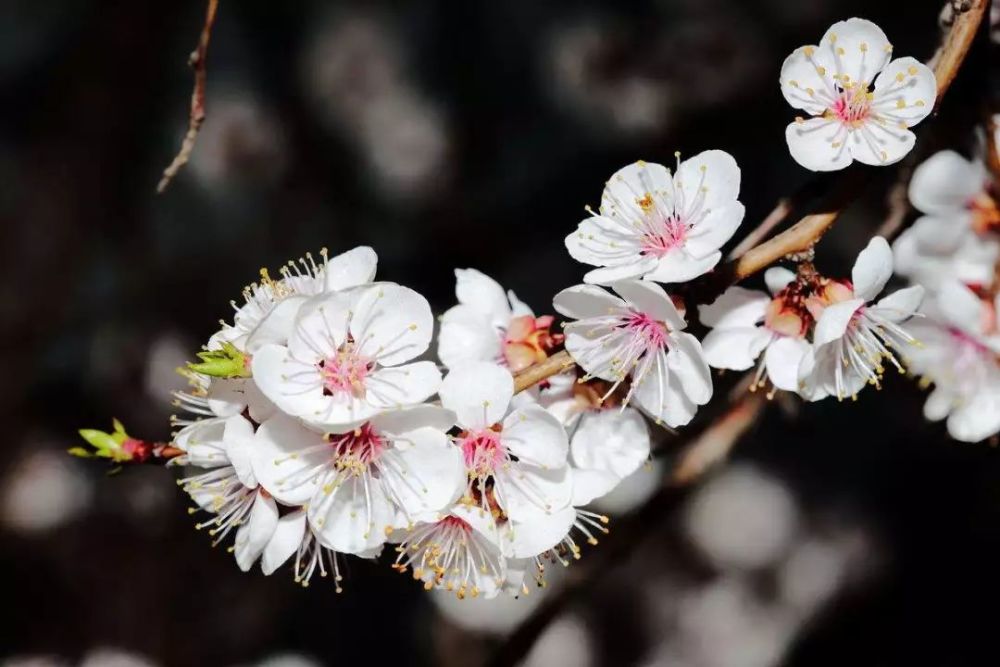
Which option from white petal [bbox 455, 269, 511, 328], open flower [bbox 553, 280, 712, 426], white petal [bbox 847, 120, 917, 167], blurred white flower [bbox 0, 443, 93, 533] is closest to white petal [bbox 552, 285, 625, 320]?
open flower [bbox 553, 280, 712, 426]

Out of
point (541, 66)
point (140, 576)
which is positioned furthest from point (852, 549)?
point (140, 576)

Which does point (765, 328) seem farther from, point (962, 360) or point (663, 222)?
point (962, 360)

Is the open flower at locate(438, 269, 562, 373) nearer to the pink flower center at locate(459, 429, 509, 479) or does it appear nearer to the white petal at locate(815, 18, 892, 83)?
the pink flower center at locate(459, 429, 509, 479)

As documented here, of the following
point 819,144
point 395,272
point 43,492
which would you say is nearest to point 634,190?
point 819,144

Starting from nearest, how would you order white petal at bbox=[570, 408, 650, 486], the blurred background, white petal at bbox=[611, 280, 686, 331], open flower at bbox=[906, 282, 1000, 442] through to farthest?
white petal at bbox=[611, 280, 686, 331] → white petal at bbox=[570, 408, 650, 486] → open flower at bbox=[906, 282, 1000, 442] → the blurred background

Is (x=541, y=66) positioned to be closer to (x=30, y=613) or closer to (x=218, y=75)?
(x=218, y=75)

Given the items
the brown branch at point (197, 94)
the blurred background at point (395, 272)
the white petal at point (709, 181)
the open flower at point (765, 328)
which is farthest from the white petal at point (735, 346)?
the blurred background at point (395, 272)
